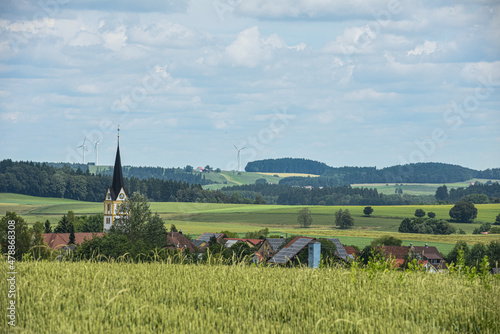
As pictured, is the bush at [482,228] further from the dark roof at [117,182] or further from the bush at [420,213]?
the dark roof at [117,182]

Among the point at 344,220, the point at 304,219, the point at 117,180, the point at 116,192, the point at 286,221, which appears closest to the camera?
the point at 116,192

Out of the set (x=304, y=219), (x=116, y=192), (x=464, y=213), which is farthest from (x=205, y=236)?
(x=464, y=213)

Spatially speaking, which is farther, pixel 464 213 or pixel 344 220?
pixel 464 213

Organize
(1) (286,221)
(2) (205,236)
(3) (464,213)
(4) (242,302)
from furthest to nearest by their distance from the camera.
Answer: (1) (286,221) < (3) (464,213) < (2) (205,236) < (4) (242,302)

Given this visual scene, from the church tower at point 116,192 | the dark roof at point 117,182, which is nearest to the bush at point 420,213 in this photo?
the church tower at point 116,192

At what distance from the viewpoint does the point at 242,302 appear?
364 inches

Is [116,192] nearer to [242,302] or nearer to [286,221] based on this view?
[286,221]

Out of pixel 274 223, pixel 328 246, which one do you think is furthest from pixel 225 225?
pixel 328 246

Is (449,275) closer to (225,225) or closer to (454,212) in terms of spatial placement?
(225,225)

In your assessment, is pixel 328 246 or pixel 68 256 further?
pixel 328 246

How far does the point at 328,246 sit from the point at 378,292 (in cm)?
6453

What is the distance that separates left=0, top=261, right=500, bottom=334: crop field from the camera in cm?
800

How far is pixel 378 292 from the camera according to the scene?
10117 mm

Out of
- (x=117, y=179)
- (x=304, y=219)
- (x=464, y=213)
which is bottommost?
(x=304, y=219)
